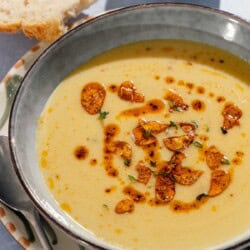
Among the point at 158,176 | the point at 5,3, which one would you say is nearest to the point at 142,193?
the point at 158,176

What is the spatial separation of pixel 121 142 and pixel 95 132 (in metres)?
0.14

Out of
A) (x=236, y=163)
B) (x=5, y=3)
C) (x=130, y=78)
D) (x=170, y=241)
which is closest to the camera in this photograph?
(x=170, y=241)

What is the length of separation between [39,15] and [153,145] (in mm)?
982

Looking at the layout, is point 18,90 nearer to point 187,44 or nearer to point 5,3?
point 5,3

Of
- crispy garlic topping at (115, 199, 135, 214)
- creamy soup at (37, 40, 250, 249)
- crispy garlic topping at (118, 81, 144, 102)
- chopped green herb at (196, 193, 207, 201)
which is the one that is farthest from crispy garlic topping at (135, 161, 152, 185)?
crispy garlic topping at (118, 81, 144, 102)

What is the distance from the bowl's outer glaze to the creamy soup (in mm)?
47

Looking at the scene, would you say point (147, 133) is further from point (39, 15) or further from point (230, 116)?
point (39, 15)

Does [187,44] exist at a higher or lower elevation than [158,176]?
higher

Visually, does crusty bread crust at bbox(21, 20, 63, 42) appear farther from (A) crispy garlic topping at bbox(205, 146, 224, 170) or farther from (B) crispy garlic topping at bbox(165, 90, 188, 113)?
→ (A) crispy garlic topping at bbox(205, 146, 224, 170)

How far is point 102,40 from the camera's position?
312cm

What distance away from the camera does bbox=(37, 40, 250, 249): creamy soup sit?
A: 2627mm

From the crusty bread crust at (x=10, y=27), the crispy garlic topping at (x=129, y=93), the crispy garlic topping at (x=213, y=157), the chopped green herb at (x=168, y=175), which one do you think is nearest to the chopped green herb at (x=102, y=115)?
the crispy garlic topping at (x=129, y=93)

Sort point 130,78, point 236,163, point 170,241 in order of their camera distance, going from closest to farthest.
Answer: point 170,241 → point 236,163 → point 130,78

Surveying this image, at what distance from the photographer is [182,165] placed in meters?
2.74
